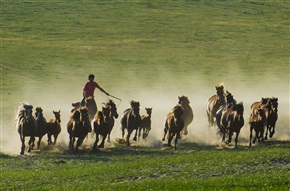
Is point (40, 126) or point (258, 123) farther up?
point (258, 123)

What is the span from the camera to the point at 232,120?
113 ft

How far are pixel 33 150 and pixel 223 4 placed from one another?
326 ft

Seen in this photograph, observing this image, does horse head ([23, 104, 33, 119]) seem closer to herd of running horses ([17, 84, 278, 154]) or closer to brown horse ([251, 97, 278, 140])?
herd of running horses ([17, 84, 278, 154])

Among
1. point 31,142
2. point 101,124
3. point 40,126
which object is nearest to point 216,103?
point 101,124

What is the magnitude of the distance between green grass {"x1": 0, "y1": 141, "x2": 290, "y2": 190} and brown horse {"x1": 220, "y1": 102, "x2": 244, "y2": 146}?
105 centimetres

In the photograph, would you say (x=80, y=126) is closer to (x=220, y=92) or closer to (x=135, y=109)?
(x=135, y=109)

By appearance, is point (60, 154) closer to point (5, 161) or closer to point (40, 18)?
point (5, 161)

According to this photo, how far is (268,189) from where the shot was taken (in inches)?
887


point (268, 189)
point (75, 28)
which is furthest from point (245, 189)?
point (75, 28)

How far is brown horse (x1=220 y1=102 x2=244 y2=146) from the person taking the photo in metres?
34.1

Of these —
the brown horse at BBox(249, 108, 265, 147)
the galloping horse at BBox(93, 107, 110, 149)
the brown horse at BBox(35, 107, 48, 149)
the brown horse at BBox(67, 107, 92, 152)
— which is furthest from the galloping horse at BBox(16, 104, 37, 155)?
the brown horse at BBox(249, 108, 265, 147)

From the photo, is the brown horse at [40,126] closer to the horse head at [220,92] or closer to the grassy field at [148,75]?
the grassy field at [148,75]

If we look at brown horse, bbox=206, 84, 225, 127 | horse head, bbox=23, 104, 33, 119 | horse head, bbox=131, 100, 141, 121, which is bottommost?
horse head, bbox=23, 104, 33, 119

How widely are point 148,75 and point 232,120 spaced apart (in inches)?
2182
